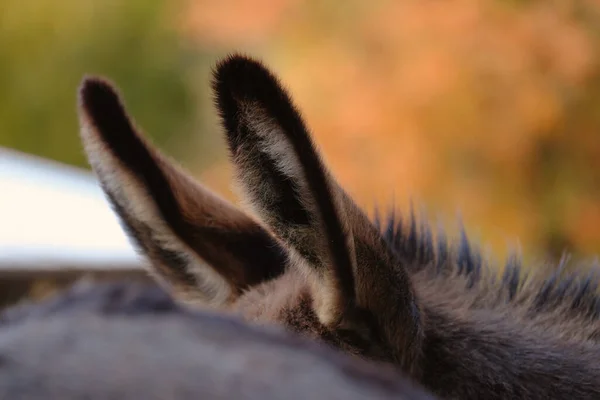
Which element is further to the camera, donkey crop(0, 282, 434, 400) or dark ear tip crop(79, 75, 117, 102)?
dark ear tip crop(79, 75, 117, 102)

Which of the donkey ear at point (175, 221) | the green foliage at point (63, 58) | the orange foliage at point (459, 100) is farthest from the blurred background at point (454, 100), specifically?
the green foliage at point (63, 58)

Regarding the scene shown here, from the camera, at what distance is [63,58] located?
38.7 feet

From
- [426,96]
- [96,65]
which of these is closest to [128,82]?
[96,65]

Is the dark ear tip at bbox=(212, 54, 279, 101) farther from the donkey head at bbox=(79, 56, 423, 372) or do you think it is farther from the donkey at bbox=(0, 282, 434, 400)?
the donkey at bbox=(0, 282, 434, 400)

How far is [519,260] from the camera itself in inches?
68.0

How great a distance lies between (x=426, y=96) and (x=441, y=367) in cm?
483

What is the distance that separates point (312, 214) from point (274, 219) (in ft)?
0.35

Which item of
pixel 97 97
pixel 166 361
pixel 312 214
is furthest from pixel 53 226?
pixel 166 361

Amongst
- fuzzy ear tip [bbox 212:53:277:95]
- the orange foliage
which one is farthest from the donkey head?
the orange foliage

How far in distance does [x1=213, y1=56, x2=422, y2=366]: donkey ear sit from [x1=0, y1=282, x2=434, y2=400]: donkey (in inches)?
12.5

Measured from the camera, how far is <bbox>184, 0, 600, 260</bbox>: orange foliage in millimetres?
5930

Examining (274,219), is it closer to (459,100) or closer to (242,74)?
(242,74)

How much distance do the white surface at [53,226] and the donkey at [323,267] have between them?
3605mm

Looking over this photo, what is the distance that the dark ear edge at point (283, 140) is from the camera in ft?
3.63
